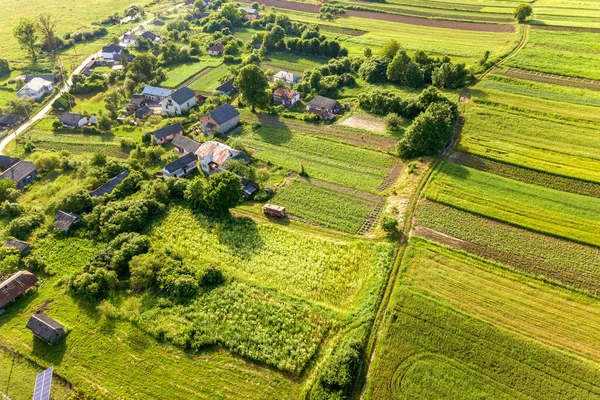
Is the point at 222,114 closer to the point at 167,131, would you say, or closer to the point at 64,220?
the point at 167,131

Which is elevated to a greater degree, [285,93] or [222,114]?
Answer: [285,93]

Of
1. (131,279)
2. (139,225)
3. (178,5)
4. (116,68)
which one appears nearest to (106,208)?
(139,225)

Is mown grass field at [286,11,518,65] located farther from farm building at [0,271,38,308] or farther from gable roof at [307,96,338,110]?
farm building at [0,271,38,308]

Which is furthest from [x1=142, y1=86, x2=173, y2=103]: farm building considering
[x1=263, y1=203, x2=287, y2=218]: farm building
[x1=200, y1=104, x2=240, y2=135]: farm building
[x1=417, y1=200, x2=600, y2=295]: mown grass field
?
[x1=417, y1=200, x2=600, y2=295]: mown grass field

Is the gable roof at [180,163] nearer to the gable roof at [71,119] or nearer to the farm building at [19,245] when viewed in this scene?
the farm building at [19,245]

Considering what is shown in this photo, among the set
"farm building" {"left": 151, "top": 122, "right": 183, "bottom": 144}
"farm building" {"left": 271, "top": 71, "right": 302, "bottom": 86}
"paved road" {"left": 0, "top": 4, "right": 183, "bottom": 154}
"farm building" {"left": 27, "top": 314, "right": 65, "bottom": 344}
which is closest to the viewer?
"farm building" {"left": 27, "top": 314, "right": 65, "bottom": 344}

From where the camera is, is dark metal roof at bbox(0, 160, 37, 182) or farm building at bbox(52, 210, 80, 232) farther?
dark metal roof at bbox(0, 160, 37, 182)

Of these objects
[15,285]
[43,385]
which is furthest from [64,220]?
[43,385]
